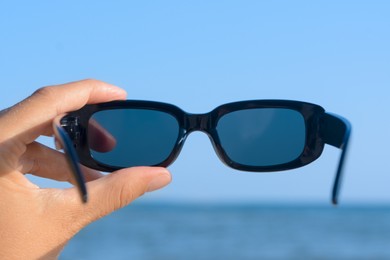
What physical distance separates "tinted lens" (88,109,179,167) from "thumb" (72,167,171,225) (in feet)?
0.97

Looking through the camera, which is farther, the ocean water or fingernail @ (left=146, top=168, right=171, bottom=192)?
the ocean water

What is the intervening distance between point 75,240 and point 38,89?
1364 cm

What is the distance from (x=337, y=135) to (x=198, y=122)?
48 centimetres

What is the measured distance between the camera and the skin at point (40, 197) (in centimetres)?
223

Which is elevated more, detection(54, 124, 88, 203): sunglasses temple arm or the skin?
detection(54, 124, 88, 203): sunglasses temple arm

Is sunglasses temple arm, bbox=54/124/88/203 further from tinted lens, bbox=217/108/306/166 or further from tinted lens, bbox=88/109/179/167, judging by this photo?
tinted lens, bbox=217/108/306/166

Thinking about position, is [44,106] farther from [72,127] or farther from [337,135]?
[337,135]

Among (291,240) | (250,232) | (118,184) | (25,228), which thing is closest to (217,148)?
(118,184)

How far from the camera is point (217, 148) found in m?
2.64

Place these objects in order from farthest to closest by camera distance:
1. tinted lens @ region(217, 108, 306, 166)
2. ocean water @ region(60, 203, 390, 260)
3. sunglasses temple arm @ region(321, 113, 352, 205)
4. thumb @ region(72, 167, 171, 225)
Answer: ocean water @ region(60, 203, 390, 260) < tinted lens @ region(217, 108, 306, 166) < thumb @ region(72, 167, 171, 225) < sunglasses temple arm @ region(321, 113, 352, 205)

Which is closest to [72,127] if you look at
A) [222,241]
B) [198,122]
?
[198,122]

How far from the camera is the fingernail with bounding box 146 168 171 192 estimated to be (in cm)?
228

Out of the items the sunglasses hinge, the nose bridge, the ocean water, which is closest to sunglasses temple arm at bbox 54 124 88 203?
the sunglasses hinge

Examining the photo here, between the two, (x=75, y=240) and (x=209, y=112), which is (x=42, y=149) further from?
(x=75, y=240)
